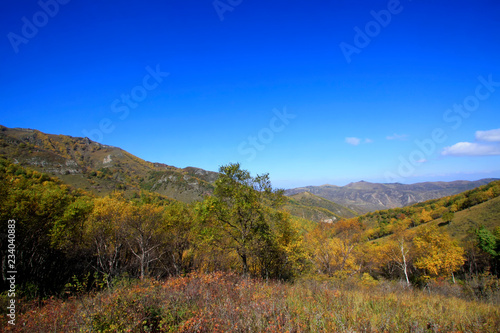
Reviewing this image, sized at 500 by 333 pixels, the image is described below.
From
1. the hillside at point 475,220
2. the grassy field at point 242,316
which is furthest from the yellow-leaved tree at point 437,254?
the grassy field at point 242,316

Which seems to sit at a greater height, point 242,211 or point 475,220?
point 242,211

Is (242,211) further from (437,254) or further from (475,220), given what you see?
(475,220)

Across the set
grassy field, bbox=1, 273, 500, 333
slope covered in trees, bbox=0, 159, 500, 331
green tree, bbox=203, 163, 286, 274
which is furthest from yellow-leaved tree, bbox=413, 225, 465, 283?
grassy field, bbox=1, 273, 500, 333

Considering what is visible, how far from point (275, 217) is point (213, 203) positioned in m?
→ 5.12

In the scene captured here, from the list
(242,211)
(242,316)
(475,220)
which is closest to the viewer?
(242,316)

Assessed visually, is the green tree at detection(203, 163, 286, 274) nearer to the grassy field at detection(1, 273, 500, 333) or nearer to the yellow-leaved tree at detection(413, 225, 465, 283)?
the grassy field at detection(1, 273, 500, 333)

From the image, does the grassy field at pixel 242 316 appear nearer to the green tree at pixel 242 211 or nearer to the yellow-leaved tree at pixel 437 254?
the green tree at pixel 242 211

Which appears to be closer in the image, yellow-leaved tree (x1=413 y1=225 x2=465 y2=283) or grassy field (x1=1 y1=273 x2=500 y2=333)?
grassy field (x1=1 y1=273 x2=500 y2=333)

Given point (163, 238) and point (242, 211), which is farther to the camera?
point (163, 238)

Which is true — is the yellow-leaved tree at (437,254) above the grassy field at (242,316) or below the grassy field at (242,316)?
below

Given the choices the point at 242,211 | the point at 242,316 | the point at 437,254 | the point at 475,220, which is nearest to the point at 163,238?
the point at 242,211

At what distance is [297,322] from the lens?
4719 millimetres

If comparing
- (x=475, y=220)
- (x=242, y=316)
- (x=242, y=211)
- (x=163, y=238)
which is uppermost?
(x=242, y=211)

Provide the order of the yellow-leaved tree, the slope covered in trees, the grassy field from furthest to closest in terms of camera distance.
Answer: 1. the yellow-leaved tree
2. the slope covered in trees
3. the grassy field
